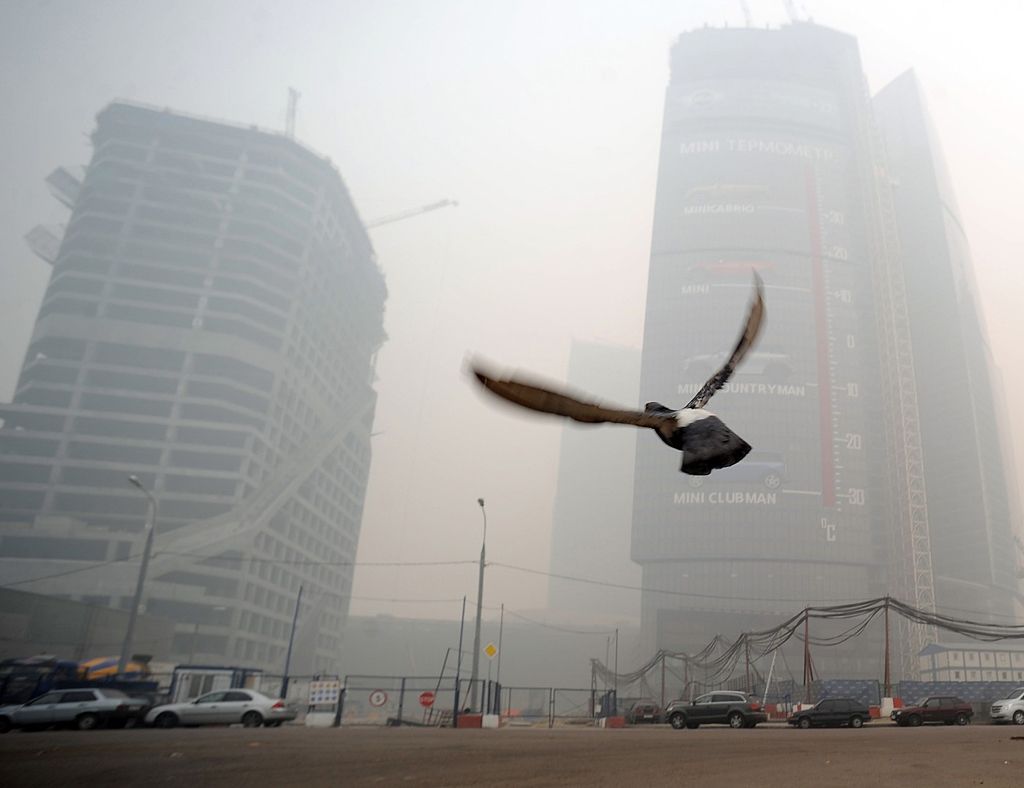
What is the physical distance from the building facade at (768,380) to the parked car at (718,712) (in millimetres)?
101614

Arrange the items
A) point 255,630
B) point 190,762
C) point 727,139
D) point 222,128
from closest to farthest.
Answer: point 190,762 < point 255,630 < point 222,128 < point 727,139

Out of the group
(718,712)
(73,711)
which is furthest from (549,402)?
(718,712)

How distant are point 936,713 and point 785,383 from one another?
394 ft

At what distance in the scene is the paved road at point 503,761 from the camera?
10.9m

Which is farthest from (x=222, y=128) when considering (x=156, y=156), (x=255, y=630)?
(x=255, y=630)

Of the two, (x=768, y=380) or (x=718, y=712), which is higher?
(x=768, y=380)

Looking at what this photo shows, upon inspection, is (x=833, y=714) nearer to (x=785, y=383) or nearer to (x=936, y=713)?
(x=936, y=713)

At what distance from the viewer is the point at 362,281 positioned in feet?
602

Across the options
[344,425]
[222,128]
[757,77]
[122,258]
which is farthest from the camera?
[757,77]

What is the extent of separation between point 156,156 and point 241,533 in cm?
6963

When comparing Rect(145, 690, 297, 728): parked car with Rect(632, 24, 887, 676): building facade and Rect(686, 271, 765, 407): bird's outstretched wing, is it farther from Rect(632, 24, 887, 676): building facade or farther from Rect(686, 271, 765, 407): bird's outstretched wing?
Rect(632, 24, 887, 676): building facade

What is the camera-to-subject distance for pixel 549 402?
9.09ft

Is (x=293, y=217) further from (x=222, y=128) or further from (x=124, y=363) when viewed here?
(x=124, y=363)

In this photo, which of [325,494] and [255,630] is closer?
[255,630]
